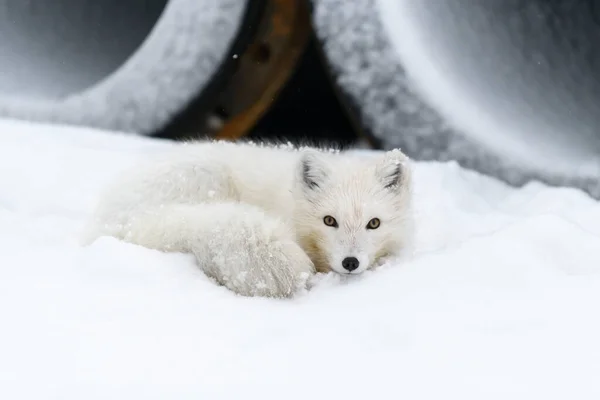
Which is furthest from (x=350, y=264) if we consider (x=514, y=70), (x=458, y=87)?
(x=514, y=70)

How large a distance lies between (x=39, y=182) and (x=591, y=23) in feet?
6.16

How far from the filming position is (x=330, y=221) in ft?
5.35

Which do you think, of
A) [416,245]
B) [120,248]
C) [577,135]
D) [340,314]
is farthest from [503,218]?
[120,248]

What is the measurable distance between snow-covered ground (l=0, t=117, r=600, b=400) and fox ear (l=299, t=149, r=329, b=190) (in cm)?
27

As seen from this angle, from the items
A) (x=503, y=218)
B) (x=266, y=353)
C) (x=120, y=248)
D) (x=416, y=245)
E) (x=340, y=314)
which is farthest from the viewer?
(x=503, y=218)

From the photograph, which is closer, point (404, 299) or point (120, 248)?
point (404, 299)

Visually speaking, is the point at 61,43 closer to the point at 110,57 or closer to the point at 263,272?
the point at 110,57

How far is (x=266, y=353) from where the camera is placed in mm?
1041

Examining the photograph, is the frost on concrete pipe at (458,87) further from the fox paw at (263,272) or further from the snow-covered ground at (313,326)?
the fox paw at (263,272)

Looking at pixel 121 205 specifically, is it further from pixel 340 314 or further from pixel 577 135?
pixel 577 135

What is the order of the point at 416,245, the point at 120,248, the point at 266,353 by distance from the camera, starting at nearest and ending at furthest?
the point at 266,353, the point at 120,248, the point at 416,245

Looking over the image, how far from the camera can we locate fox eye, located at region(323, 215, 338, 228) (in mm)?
1627

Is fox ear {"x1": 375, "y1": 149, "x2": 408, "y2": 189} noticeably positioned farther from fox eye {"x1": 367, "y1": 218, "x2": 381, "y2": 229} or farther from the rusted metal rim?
the rusted metal rim

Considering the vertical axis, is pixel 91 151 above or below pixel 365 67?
below
